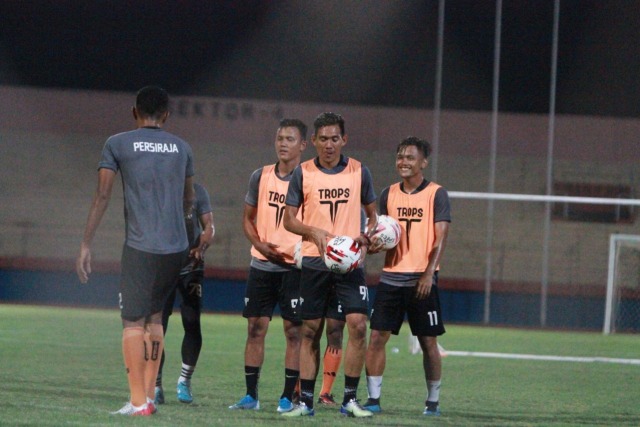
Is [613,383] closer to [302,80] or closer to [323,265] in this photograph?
[323,265]

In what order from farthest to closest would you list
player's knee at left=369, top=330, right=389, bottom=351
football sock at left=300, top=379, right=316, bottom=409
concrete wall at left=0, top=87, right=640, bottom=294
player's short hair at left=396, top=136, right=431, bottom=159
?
concrete wall at left=0, top=87, right=640, bottom=294 → player's short hair at left=396, top=136, right=431, bottom=159 → player's knee at left=369, top=330, right=389, bottom=351 → football sock at left=300, top=379, right=316, bottom=409

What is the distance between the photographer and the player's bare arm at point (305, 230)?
21.6 ft

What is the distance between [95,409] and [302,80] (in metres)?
20.3

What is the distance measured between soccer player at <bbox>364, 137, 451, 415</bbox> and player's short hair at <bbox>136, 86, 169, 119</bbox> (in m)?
1.99

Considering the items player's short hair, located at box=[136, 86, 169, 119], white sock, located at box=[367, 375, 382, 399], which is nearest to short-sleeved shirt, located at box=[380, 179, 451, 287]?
white sock, located at box=[367, 375, 382, 399]

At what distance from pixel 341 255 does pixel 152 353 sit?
1.26m

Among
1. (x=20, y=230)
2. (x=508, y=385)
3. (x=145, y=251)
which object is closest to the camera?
(x=145, y=251)

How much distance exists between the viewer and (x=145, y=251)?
6098mm

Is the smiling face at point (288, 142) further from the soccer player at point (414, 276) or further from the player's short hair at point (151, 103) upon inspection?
the player's short hair at point (151, 103)

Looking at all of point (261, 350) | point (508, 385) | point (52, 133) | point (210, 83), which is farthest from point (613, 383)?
point (52, 133)

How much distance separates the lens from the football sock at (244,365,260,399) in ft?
23.9

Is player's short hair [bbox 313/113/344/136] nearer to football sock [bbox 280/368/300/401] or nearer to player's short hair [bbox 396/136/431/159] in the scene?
player's short hair [bbox 396/136/431/159]

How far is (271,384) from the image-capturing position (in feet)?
30.0

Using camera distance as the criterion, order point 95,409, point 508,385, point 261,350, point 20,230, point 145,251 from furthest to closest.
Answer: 1. point 20,230
2. point 508,385
3. point 261,350
4. point 95,409
5. point 145,251
